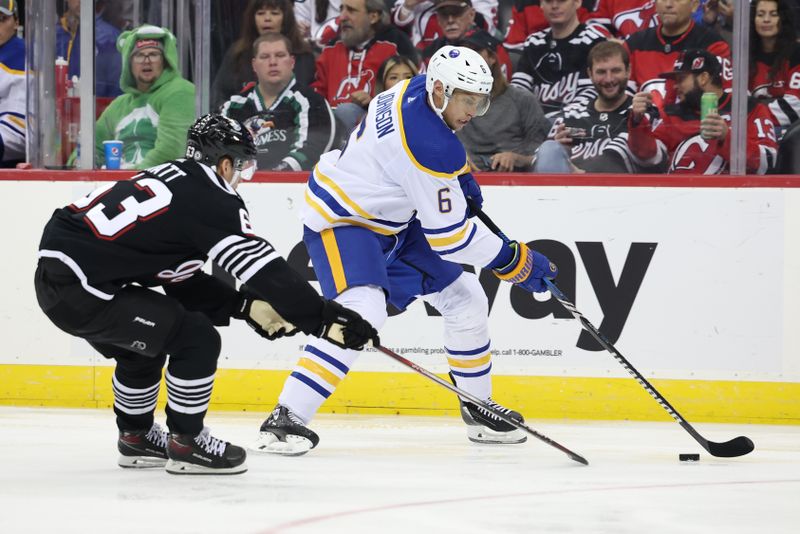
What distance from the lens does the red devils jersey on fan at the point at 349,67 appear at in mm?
5047

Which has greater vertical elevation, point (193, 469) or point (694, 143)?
point (694, 143)

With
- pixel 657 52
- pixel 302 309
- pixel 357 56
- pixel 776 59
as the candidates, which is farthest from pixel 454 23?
pixel 302 309

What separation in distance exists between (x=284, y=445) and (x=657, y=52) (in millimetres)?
2231

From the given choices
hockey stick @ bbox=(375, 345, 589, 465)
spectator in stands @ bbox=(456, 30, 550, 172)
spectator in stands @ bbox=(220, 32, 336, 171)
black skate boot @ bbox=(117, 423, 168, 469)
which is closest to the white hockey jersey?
hockey stick @ bbox=(375, 345, 589, 465)

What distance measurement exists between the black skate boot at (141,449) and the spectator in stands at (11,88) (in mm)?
2256

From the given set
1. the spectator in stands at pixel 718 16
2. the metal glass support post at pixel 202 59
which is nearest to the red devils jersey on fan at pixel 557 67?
the spectator in stands at pixel 718 16

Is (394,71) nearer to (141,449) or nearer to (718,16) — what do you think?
(718,16)

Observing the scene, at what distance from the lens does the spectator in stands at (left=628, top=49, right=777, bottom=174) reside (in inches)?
182

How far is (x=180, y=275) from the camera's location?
3100 millimetres

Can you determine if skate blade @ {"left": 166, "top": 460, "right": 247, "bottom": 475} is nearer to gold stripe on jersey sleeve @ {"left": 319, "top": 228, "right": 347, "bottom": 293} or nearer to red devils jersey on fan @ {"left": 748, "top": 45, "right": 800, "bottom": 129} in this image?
gold stripe on jersey sleeve @ {"left": 319, "top": 228, "right": 347, "bottom": 293}

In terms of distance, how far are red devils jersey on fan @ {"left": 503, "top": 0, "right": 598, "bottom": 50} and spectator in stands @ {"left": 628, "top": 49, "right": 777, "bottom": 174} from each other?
0.50 m

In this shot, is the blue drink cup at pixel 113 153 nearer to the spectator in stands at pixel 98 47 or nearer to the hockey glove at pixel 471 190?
the spectator in stands at pixel 98 47

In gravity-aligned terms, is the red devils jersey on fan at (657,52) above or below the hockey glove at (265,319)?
above

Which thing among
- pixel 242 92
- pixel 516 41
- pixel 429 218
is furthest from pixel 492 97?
pixel 429 218
